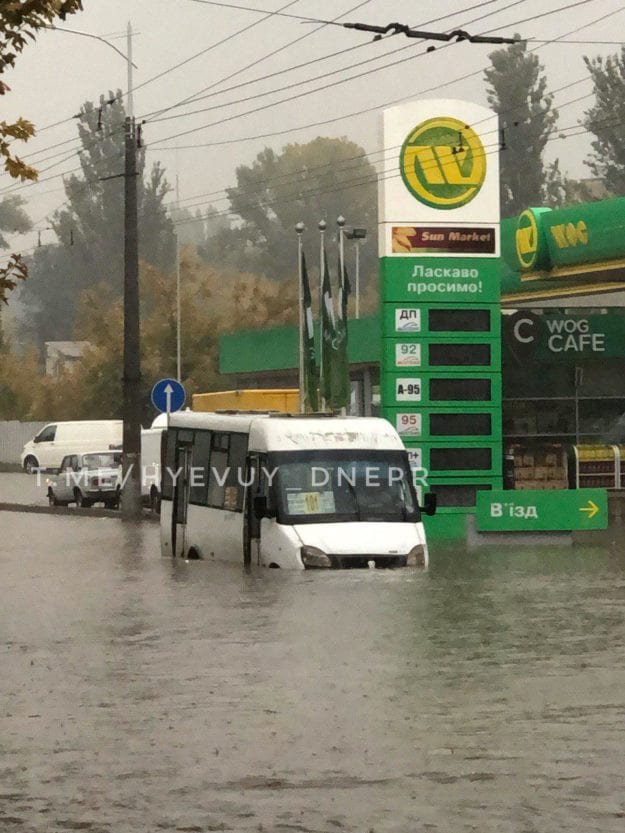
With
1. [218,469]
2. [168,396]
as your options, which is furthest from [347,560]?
[168,396]

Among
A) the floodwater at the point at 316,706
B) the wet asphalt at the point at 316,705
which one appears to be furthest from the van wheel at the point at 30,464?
the floodwater at the point at 316,706

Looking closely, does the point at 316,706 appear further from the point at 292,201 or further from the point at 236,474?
the point at 292,201

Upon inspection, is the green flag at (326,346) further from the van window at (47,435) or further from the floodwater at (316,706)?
the van window at (47,435)

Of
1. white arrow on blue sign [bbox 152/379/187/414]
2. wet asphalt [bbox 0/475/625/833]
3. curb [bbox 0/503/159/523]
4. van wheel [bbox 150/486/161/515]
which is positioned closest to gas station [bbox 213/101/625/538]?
white arrow on blue sign [bbox 152/379/187/414]

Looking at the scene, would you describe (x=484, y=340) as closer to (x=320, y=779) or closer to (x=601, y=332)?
(x=601, y=332)

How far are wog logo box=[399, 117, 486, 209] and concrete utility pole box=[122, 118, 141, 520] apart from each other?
24.2 ft

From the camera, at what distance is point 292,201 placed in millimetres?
155625

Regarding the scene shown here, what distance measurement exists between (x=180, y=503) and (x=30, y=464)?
49.2 metres

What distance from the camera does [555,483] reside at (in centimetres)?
4619

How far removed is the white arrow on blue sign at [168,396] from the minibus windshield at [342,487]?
47.4ft

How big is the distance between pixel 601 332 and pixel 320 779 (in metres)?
37.5

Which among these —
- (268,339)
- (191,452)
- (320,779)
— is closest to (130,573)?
(191,452)

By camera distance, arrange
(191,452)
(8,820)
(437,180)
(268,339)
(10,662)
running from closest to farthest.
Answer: (8,820)
(10,662)
(191,452)
(437,180)
(268,339)

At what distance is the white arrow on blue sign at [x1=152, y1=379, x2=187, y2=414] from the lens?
1645 inches
